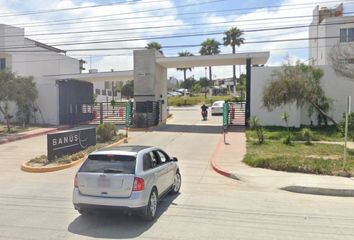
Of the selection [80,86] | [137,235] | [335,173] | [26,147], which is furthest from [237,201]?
[80,86]

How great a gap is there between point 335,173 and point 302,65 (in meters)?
13.8

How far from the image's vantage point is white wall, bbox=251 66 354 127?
27422 mm

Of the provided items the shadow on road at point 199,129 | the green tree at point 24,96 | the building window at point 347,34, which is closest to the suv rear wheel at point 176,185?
the shadow on road at point 199,129

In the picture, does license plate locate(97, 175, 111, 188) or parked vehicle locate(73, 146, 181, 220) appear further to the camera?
license plate locate(97, 175, 111, 188)

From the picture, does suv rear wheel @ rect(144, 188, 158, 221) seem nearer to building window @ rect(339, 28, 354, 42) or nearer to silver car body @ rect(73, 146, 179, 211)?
silver car body @ rect(73, 146, 179, 211)

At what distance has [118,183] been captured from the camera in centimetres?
809

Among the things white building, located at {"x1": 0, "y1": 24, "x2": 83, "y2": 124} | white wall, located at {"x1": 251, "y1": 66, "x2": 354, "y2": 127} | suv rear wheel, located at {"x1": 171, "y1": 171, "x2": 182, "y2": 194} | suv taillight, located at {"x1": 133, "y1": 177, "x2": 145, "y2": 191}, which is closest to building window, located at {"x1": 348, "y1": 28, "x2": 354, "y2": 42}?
white wall, located at {"x1": 251, "y1": 66, "x2": 354, "y2": 127}

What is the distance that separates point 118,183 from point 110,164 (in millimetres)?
522

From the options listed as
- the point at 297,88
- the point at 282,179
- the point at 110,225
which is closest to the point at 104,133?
the point at 297,88

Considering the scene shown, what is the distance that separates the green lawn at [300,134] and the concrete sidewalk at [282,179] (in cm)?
671

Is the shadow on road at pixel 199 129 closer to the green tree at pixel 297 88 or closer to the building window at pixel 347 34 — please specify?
the green tree at pixel 297 88

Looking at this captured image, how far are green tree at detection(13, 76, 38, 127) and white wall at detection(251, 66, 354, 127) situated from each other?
1675 centimetres

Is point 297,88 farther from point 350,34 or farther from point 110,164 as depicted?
point 350,34

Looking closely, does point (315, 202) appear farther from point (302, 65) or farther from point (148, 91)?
point (148, 91)
